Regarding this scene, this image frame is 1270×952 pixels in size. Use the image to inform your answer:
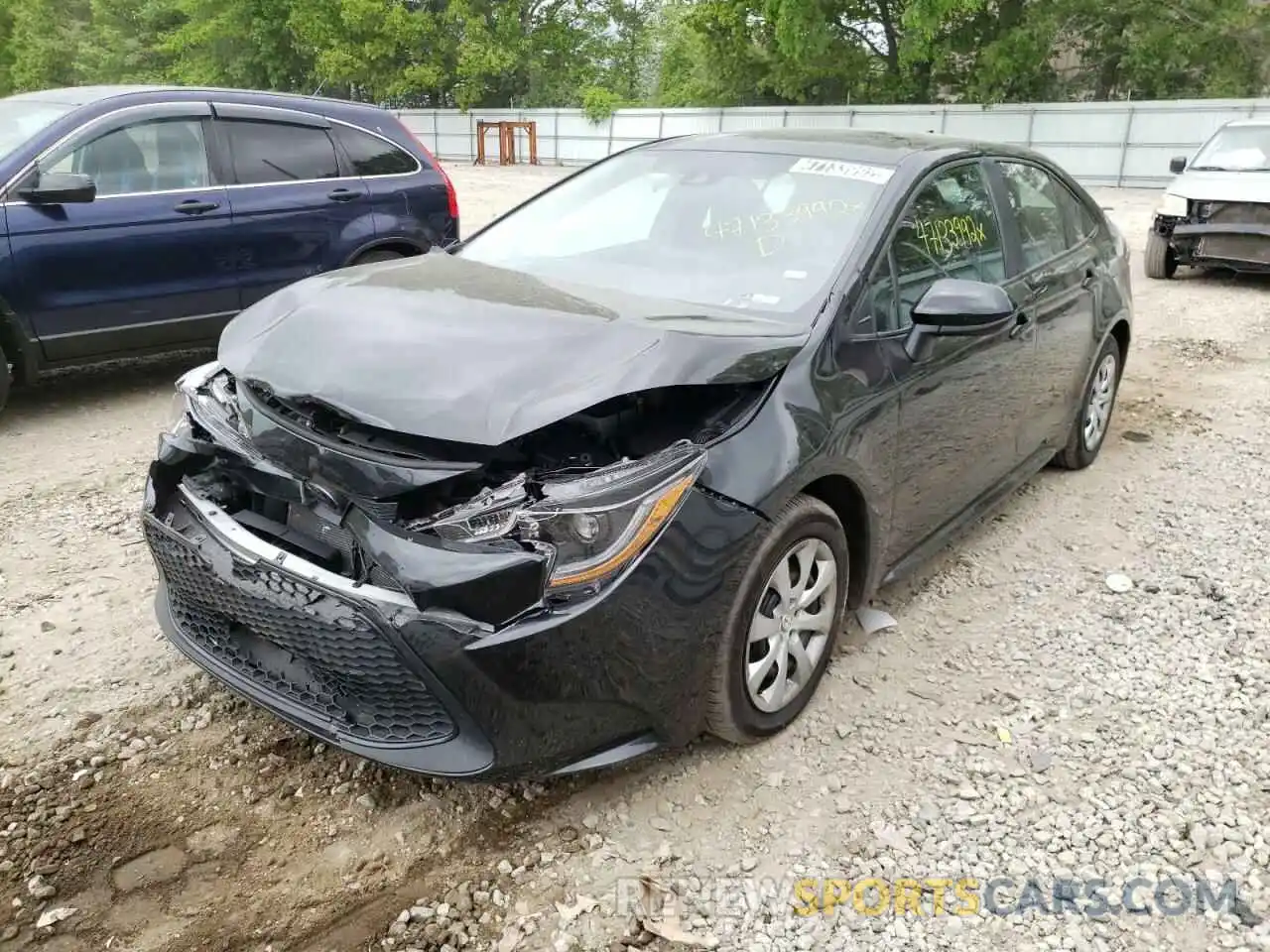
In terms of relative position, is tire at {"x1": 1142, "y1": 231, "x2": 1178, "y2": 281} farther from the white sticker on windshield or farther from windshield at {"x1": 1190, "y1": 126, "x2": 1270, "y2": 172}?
the white sticker on windshield

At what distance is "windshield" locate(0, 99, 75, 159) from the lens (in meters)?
5.37

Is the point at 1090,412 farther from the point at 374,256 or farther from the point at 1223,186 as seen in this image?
the point at 1223,186

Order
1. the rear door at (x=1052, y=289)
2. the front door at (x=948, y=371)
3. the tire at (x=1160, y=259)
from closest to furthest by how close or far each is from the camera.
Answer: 1. the front door at (x=948, y=371)
2. the rear door at (x=1052, y=289)
3. the tire at (x=1160, y=259)

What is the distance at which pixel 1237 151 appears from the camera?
10508mm

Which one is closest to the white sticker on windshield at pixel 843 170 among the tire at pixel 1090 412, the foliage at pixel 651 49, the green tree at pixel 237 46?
the tire at pixel 1090 412

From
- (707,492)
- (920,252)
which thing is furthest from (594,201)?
(707,492)

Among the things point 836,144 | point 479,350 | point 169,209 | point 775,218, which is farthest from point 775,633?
point 169,209

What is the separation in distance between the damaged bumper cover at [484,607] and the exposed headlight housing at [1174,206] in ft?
32.0

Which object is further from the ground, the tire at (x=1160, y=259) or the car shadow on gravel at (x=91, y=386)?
the tire at (x=1160, y=259)

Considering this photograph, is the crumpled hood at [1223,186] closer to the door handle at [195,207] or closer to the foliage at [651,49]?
the door handle at [195,207]

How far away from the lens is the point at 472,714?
2.29m

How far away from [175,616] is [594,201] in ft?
7.19

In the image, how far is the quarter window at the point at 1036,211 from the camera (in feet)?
13.7

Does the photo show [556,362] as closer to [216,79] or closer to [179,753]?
[179,753]
